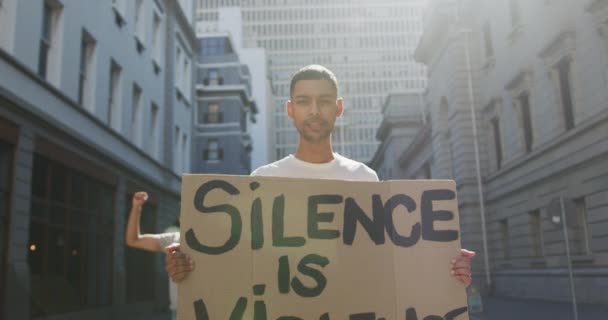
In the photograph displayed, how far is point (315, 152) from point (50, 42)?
13.6 metres

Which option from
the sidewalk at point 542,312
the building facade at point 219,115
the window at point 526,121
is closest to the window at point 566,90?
the window at point 526,121

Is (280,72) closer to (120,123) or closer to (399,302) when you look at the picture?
(120,123)

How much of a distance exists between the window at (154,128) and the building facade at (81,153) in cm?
5

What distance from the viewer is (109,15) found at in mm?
19594

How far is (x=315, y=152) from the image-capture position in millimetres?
3471

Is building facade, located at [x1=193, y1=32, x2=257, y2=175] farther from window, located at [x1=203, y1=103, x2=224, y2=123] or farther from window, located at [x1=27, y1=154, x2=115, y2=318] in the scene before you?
window, located at [x1=27, y1=154, x2=115, y2=318]

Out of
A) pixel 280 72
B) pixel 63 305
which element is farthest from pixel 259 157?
pixel 63 305

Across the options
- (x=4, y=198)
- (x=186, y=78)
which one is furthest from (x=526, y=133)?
(x=4, y=198)

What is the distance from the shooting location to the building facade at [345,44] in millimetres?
129375

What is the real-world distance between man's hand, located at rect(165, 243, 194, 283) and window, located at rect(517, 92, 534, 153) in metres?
22.9

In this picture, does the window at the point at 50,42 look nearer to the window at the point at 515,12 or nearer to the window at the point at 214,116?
the window at the point at 515,12

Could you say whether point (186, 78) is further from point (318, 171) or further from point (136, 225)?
point (136, 225)

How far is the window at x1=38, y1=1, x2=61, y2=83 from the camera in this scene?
1482 cm

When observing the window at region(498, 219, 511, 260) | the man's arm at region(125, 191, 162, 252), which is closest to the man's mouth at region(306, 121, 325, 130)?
the man's arm at region(125, 191, 162, 252)
